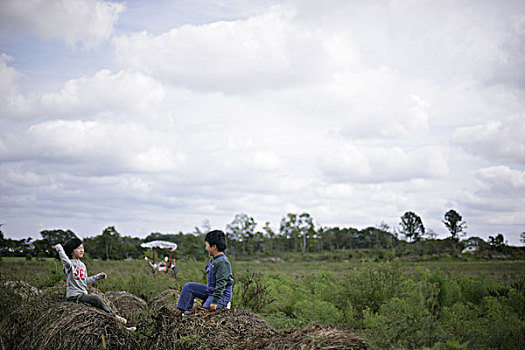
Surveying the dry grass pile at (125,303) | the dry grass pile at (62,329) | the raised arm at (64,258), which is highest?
the raised arm at (64,258)

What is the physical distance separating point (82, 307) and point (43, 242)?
20447 millimetres

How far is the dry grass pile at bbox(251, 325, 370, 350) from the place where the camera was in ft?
13.3

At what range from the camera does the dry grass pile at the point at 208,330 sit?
16.1 feet

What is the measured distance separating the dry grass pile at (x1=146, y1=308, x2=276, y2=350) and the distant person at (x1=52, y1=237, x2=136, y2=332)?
0.77 m

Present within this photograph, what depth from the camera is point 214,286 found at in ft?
21.3

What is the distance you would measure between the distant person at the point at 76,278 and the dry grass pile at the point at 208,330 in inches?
30.5

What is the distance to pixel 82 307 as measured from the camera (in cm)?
594

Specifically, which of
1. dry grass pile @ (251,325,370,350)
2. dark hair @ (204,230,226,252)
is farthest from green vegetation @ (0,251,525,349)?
dry grass pile @ (251,325,370,350)

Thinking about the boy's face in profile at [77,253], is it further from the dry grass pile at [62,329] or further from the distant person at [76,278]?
the dry grass pile at [62,329]

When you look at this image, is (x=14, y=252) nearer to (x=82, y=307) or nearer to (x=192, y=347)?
(x=82, y=307)

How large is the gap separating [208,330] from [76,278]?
280 cm

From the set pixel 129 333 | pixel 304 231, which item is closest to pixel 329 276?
pixel 129 333

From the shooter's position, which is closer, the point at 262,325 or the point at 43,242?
the point at 262,325

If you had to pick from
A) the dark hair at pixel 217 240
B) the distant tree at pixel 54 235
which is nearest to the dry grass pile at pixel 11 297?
the dark hair at pixel 217 240
